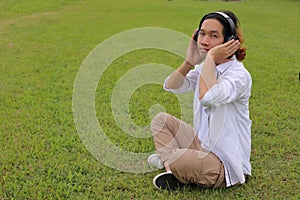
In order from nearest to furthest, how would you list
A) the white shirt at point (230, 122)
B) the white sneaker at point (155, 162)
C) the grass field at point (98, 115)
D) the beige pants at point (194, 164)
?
1. the white shirt at point (230, 122)
2. the beige pants at point (194, 164)
3. the grass field at point (98, 115)
4. the white sneaker at point (155, 162)

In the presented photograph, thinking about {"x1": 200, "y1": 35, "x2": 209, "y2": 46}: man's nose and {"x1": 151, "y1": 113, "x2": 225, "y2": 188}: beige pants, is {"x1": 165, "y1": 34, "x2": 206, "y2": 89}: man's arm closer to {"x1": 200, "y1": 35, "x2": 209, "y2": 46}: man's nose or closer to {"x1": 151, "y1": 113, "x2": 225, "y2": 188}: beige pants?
{"x1": 200, "y1": 35, "x2": 209, "y2": 46}: man's nose

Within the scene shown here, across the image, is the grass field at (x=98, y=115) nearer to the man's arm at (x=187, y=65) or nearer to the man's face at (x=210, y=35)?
the man's arm at (x=187, y=65)

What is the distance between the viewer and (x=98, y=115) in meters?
3.92

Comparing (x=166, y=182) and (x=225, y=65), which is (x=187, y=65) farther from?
(x=166, y=182)

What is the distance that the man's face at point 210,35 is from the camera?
2.41 m

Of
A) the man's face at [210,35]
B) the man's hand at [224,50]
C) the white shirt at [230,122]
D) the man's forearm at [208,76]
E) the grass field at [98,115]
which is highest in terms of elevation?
the man's face at [210,35]

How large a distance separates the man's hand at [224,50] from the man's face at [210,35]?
0.08 meters

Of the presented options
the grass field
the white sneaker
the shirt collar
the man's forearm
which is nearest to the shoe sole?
the grass field

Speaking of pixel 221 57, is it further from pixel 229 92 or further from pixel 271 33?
pixel 271 33

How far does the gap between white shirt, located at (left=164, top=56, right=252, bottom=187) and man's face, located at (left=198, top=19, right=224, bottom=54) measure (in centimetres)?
15

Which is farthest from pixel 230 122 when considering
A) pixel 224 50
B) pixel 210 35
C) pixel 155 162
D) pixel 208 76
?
pixel 155 162

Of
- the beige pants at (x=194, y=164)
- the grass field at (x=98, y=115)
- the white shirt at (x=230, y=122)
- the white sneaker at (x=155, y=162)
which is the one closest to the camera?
the white shirt at (x=230, y=122)

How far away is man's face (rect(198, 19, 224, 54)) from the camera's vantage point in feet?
7.89

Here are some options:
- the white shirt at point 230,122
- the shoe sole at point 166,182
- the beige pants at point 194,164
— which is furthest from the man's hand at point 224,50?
the shoe sole at point 166,182
